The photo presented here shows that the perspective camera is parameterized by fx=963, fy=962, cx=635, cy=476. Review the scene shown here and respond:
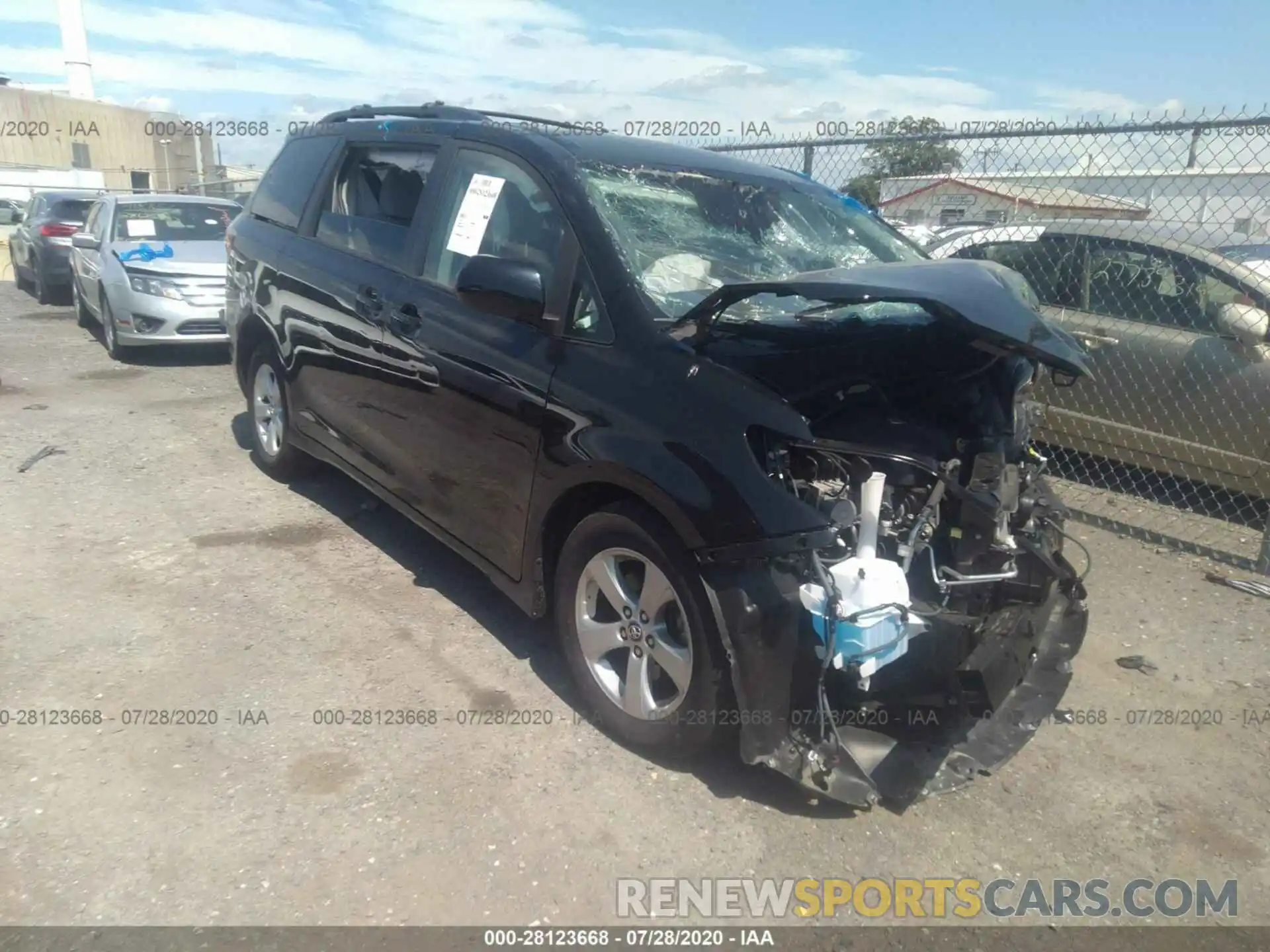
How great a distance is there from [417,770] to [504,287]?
5.37ft

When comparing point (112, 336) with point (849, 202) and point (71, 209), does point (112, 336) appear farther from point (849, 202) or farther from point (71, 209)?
point (849, 202)

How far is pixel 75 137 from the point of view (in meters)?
43.6

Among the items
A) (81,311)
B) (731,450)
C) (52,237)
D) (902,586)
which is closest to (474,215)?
(731,450)

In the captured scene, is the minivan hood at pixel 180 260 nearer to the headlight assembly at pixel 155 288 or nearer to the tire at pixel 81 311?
the headlight assembly at pixel 155 288

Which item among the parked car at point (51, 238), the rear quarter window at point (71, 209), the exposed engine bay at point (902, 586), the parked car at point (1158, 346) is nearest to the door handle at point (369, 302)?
the exposed engine bay at point (902, 586)

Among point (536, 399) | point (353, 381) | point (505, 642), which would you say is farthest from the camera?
point (353, 381)

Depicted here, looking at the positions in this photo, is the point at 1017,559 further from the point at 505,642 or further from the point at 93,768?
the point at 93,768

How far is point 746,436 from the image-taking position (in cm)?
282

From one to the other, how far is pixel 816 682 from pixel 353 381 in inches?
107

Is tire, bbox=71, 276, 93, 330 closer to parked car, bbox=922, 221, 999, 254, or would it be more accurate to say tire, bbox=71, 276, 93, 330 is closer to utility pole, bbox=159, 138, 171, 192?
parked car, bbox=922, 221, 999, 254

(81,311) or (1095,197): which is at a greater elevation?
(1095,197)

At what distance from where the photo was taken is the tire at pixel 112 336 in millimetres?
9383

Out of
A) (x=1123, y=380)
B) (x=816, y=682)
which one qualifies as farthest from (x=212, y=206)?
(x=816, y=682)

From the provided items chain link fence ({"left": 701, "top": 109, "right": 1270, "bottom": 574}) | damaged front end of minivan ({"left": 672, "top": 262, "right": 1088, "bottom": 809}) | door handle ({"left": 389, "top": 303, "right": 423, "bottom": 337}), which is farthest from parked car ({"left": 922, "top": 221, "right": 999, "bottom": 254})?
door handle ({"left": 389, "top": 303, "right": 423, "bottom": 337})
